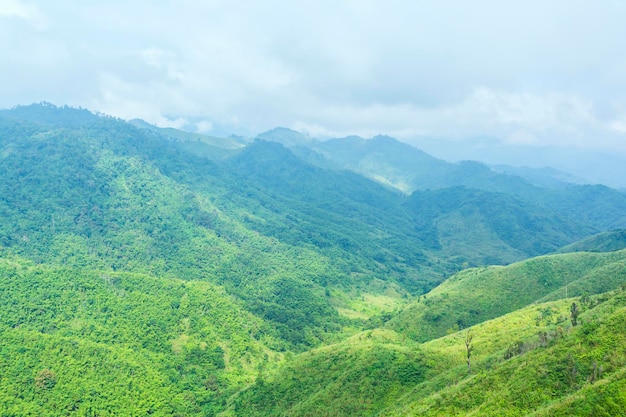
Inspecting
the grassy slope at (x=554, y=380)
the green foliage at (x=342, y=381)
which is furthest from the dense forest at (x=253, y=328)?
the green foliage at (x=342, y=381)

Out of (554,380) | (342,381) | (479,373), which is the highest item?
(554,380)

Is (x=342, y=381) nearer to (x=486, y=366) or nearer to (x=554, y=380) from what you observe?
(x=486, y=366)

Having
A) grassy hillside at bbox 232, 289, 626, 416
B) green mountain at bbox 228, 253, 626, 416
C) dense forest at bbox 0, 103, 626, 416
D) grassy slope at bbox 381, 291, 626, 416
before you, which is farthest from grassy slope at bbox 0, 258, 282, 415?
grassy slope at bbox 381, 291, 626, 416

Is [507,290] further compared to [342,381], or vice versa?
[507,290]

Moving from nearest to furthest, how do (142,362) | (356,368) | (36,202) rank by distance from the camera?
(356,368) → (142,362) → (36,202)

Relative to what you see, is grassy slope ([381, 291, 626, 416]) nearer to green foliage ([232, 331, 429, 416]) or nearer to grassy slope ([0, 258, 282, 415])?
green foliage ([232, 331, 429, 416])

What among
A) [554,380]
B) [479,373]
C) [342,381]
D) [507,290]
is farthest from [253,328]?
[554,380]

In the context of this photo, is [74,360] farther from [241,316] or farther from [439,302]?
[439,302]

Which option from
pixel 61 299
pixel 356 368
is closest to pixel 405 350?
pixel 356 368
